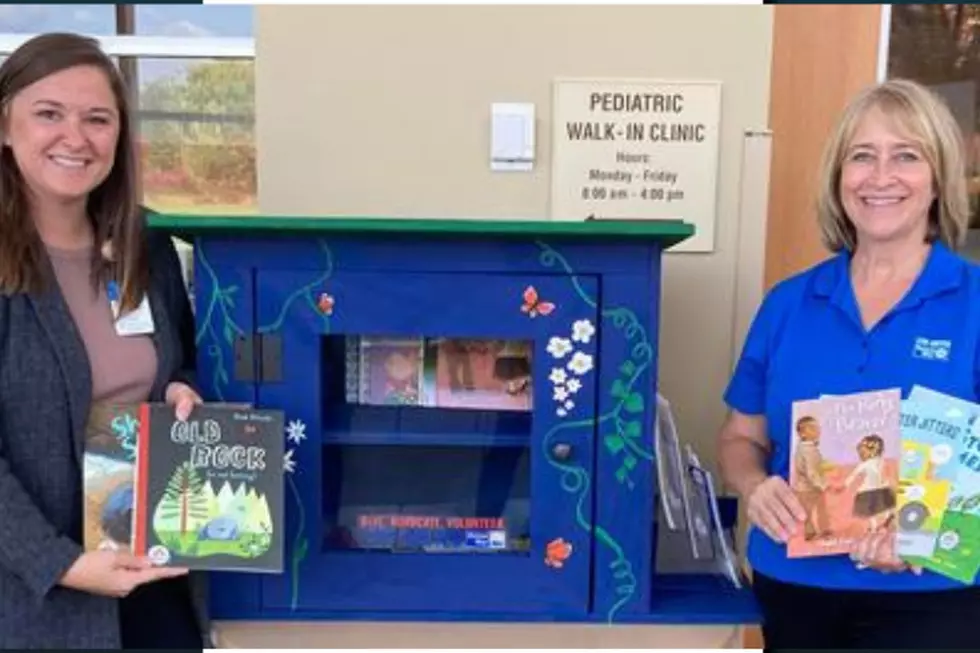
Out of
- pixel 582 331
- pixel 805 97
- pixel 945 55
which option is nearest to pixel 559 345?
pixel 582 331

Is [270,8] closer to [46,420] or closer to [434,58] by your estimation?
[434,58]

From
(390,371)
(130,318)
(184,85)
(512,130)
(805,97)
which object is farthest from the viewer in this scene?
(184,85)

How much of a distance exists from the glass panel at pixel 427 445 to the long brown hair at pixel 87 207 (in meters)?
0.35

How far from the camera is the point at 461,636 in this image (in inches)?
63.4

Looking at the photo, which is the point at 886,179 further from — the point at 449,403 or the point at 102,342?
the point at 102,342

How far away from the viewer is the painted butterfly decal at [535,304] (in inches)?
59.1

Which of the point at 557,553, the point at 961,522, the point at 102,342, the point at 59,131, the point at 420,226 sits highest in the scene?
the point at 59,131

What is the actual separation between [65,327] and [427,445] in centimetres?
57

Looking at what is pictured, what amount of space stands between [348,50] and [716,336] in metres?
0.92

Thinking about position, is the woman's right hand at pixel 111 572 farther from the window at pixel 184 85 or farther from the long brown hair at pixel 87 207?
the window at pixel 184 85

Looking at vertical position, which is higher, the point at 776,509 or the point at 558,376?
the point at 558,376

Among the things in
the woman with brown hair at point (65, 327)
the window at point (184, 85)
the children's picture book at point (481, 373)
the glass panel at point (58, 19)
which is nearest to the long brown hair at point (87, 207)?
the woman with brown hair at point (65, 327)

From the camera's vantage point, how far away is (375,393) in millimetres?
1612

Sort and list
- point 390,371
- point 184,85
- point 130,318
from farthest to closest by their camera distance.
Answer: point 184,85
point 390,371
point 130,318
